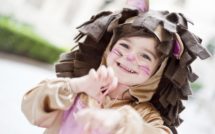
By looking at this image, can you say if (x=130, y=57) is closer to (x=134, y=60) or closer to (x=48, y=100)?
(x=134, y=60)

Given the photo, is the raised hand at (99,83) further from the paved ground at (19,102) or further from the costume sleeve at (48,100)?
the paved ground at (19,102)

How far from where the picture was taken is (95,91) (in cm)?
69

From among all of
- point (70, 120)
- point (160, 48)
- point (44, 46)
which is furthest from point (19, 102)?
point (44, 46)

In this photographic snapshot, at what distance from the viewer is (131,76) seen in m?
0.73

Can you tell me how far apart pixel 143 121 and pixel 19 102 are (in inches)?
68.6

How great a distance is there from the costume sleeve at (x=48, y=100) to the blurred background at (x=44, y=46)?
115cm

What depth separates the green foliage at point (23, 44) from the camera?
3.88m

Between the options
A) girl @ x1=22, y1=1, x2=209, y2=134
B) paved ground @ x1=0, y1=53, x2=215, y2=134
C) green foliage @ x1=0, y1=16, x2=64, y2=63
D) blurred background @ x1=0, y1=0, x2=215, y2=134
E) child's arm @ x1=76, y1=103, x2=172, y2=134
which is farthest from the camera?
green foliage @ x1=0, y1=16, x2=64, y2=63

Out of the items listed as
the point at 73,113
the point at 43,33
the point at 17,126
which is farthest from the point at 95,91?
the point at 43,33

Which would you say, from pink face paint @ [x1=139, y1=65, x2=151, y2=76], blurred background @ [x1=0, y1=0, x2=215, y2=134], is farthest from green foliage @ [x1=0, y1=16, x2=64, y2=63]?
pink face paint @ [x1=139, y1=65, x2=151, y2=76]

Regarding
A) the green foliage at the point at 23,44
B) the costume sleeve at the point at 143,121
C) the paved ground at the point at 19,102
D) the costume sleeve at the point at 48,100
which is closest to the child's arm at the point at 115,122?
the costume sleeve at the point at 143,121

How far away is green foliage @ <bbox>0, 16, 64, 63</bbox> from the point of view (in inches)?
153

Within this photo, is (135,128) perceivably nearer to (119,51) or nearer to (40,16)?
(119,51)

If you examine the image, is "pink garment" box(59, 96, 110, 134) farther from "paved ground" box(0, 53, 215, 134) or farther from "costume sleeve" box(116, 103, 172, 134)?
"paved ground" box(0, 53, 215, 134)
